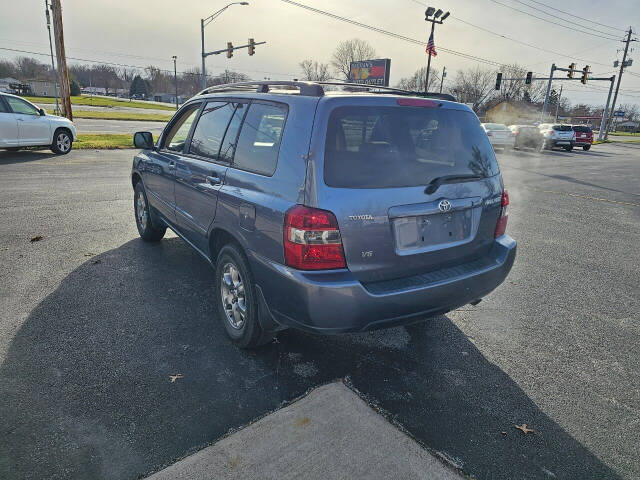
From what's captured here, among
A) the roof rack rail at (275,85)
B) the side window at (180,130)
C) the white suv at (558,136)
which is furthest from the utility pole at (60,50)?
the white suv at (558,136)

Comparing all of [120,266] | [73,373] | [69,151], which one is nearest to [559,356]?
[73,373]

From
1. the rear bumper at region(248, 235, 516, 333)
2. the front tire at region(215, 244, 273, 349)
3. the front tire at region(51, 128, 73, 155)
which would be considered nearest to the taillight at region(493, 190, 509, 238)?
the rear bumper at region(248, 235, 516, 333)

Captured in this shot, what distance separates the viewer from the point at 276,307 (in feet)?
8.73

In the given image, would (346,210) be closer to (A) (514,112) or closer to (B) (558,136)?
(B) (558,136)

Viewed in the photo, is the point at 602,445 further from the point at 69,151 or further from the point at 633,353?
the point at 69,151

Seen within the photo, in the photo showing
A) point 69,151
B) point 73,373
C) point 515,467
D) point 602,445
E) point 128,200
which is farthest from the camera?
point 69,151

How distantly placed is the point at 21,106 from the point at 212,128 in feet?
38.9

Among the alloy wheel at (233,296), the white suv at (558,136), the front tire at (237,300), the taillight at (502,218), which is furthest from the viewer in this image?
the white suv at (558,136)

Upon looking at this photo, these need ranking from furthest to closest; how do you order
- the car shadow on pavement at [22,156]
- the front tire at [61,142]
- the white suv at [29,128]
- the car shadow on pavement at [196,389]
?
the front tire at [61,142], the white suv at [29,128], the car shadow on pavement at [22,156], the car shadow on pavement at [196,389]

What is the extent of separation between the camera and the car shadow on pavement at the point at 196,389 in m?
2.22

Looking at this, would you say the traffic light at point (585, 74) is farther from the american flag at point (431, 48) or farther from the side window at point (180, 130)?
the side window at point (180, 130)

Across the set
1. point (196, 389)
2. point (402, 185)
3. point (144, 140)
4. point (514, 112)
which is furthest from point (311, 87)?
point (514, 112)

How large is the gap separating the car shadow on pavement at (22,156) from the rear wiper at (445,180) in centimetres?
1240

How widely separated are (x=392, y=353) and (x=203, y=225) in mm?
1803
